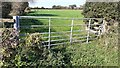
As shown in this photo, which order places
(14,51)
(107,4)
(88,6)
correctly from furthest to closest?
(88,6) → (107,4) → (14,51)

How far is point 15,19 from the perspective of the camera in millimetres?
7672

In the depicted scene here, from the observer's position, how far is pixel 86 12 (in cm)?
1383

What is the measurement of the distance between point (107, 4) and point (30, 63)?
5901 mm

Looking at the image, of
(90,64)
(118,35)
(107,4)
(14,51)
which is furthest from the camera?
(107,4)

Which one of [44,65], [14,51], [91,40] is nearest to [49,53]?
[44,65]

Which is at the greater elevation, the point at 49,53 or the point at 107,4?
the point at 107,4

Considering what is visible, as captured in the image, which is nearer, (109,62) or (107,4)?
(109,62)

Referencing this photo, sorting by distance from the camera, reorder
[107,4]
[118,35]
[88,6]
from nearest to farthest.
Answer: [118,35] < [107,4] < [88,6]

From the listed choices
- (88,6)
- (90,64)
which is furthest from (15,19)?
(88,6)

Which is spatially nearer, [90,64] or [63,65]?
[63,65]

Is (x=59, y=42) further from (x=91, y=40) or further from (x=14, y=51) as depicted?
(x=14, y=51)

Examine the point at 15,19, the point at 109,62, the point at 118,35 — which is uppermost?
the point at 15,19

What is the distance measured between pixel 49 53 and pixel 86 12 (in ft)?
23.2

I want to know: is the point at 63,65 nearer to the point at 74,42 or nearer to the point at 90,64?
the point at 90,64
